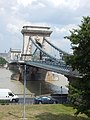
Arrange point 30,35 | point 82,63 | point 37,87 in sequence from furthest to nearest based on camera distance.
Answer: point 30,35 < point 37,87 < point 82,63

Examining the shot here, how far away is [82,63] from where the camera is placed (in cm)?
2288

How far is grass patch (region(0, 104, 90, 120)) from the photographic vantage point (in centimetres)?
2748

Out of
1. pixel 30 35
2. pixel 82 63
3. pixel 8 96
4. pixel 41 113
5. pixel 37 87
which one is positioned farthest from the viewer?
pixel 30 35

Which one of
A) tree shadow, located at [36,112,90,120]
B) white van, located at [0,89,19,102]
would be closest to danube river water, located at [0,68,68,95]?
white van, located at [0,89,19,102]

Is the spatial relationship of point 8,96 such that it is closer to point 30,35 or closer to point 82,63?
point 82,63

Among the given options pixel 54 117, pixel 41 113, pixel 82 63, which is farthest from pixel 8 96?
pixel 82 63

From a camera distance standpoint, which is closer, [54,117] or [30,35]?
[54,117]

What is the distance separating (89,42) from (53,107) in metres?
11.7

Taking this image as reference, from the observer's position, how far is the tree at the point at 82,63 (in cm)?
2248

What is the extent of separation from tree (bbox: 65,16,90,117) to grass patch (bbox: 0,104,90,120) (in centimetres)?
497

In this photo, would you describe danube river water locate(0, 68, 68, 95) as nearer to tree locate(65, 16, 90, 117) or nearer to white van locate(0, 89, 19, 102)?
white van locate(0, 89, 19, 102)

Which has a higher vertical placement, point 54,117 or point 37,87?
point 37,87

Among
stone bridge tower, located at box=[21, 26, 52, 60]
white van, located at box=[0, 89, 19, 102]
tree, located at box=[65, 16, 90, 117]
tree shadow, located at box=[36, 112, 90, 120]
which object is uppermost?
stone bridge tower, located at box=[21, 26, 52, 60]

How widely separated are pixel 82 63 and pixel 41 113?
26.0 feet
